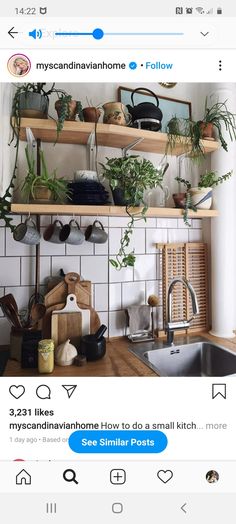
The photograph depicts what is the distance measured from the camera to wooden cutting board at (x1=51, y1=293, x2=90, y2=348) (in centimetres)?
93

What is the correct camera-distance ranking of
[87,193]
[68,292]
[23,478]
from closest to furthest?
[23,478]
[87,193]
[68,292]

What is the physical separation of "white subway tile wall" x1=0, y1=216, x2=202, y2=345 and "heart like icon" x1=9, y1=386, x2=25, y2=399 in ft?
1.69

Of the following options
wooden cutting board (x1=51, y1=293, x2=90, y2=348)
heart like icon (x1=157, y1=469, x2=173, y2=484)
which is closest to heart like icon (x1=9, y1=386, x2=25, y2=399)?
heart like icon (x1=157, y1=469, x2=173, y2=484)

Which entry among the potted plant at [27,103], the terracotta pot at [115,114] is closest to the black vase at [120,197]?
the terracotta pot at [115,114]

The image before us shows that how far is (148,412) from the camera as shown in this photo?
0.49 meters

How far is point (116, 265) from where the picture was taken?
994 mm

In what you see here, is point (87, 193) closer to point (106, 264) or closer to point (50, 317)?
point (106, 264)

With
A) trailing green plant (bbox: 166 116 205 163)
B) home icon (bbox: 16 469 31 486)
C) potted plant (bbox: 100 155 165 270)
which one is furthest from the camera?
trailing green plant (bbox: 166 116 205 163)

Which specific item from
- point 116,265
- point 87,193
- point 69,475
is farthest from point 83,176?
point 69,475

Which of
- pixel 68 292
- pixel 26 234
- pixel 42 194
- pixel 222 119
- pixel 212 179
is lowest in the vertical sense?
pixel 68 292

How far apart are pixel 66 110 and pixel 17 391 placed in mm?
770

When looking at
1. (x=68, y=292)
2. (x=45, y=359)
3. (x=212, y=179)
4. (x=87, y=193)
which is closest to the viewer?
(x=45, y=359)

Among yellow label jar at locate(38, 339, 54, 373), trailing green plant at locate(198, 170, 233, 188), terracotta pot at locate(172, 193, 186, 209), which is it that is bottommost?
yellow label jar at locate(38, 339, 54, 373)

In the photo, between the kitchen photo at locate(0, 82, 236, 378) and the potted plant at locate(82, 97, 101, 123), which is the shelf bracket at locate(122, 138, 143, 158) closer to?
the kitchen photo at locate(0, 82, 236, 378)
